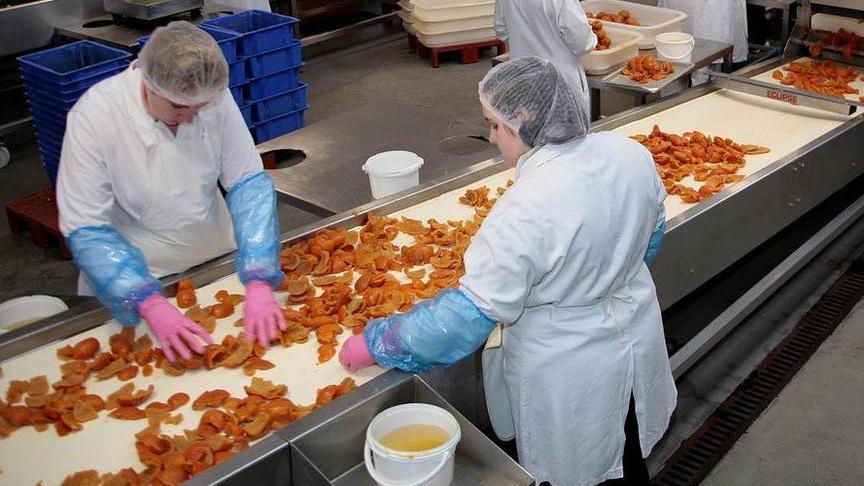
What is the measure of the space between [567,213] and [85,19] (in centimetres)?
498

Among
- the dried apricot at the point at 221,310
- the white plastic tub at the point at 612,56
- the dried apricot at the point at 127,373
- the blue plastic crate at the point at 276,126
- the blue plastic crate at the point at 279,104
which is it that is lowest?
the blue plastic crate at the point at 276,126

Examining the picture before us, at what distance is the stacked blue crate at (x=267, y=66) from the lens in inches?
204

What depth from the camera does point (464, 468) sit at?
1899 millimetres

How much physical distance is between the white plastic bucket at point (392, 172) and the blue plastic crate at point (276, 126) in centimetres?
242

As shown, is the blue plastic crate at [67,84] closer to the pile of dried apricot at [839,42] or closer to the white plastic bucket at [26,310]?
the white plastic bucket at [26,310]

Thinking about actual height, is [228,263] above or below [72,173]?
below

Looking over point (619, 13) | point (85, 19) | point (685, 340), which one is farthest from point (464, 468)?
point (85, 19)

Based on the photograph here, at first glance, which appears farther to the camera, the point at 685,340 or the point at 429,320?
the point at 685,340

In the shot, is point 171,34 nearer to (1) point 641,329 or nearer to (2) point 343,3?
(1) point 641,329

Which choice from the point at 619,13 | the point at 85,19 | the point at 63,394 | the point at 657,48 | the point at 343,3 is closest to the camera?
the point at 63,394

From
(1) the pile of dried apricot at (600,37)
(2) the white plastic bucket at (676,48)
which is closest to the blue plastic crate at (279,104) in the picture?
(1) the pile of dried apricot at (600,37)

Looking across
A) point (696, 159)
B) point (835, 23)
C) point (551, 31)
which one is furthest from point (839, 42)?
point (696, 159)

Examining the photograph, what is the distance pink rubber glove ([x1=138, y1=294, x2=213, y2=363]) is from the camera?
218 cm

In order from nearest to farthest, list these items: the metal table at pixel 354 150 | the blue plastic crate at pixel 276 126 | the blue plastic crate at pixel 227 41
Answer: the metal table at pixel 354 150
the blue plastic crate at pixel 227 41
the blue plastic crate at pixel 276 126
